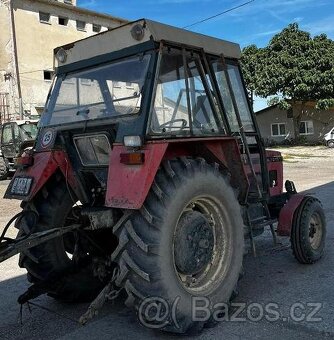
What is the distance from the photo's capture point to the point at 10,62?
28.1 meters

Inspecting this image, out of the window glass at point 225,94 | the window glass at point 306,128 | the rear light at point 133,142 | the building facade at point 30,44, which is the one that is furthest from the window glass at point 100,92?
the window glass at point 306,128

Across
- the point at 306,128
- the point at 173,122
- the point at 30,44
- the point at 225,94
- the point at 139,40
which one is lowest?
the point at 306,128

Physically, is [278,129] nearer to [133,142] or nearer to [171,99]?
[171,99]

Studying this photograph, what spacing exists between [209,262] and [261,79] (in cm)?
2746

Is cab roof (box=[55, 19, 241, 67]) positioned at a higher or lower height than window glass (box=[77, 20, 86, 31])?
lower

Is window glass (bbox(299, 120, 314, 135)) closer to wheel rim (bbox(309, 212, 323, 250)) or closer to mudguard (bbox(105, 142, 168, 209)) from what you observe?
wheel rim (bbox(309, 212, 323, 250))

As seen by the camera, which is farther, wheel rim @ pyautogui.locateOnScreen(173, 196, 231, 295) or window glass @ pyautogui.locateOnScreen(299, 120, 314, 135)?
window glass @ pyautogui.locateOnScreen(299, 120, 314, 135)

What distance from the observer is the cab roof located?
3.80 metres

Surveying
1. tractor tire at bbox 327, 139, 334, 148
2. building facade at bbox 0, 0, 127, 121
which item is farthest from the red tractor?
tractor tire at bbox 327, 139, 334, 148

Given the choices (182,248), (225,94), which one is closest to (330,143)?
(225,94)

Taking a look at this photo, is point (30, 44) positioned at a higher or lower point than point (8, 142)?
higher

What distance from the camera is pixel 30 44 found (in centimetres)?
2947

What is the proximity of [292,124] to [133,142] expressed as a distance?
33.1m

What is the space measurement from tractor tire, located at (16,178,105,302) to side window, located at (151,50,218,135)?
1201 mm
